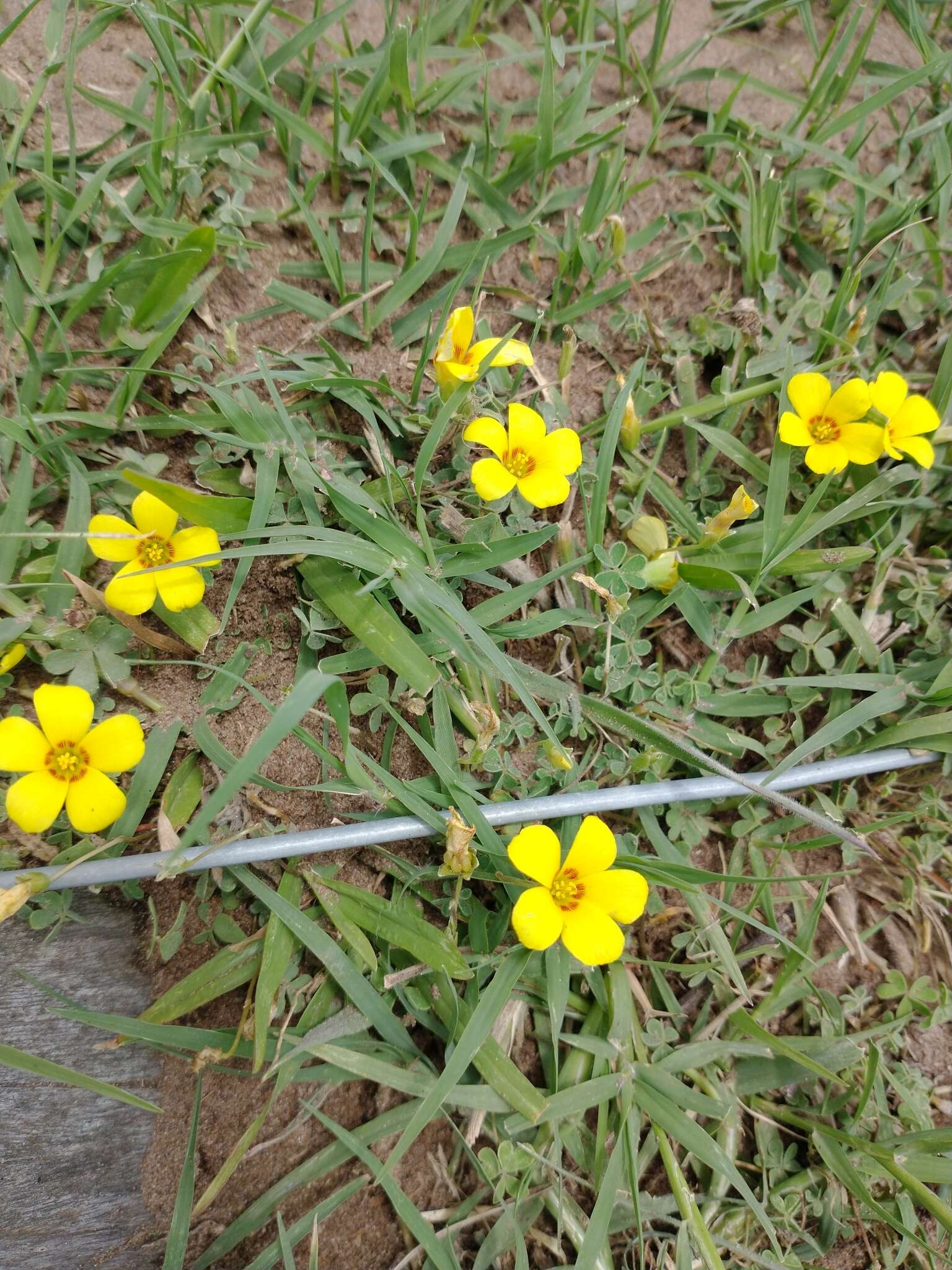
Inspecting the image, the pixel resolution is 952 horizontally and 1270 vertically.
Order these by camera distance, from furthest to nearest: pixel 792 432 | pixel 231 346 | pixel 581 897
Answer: pixel 792 432
pixel 231 346
pixel 581 897

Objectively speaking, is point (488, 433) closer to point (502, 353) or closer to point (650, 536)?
point (502, 353)

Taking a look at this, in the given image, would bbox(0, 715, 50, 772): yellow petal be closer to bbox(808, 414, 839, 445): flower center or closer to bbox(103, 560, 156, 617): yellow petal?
bbox(103, 560, 156, 617): yellow petal

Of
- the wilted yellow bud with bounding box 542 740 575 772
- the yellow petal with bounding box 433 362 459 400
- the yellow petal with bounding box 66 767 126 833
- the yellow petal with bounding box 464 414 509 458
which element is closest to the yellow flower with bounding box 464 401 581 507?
the yellow petal with bounding box 464 414 509 458

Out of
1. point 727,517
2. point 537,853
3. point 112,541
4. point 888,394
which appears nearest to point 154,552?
point 112,541

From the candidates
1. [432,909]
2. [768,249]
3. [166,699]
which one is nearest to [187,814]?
[166,699]

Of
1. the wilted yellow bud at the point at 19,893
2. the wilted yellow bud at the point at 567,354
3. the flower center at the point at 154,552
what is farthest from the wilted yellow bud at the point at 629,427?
the wilted yellow bud at the point at 19,893

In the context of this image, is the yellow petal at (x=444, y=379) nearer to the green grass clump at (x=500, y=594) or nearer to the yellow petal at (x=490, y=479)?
the green grass clump at (x=500, y=594)
